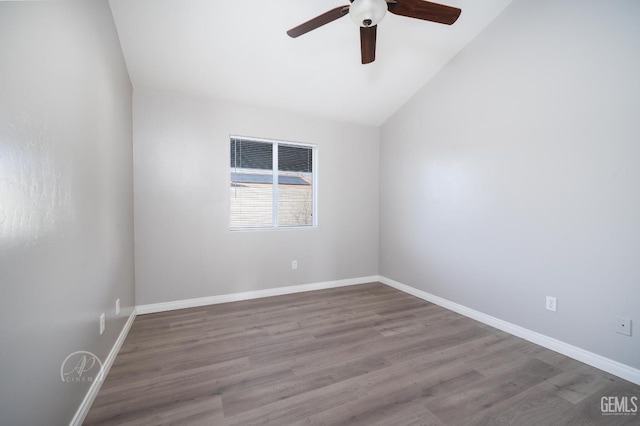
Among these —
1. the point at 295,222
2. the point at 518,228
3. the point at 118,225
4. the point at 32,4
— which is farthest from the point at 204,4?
the point at 518,228

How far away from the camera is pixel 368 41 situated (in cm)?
213

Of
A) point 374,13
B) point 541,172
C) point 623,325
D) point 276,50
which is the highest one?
point 276,50

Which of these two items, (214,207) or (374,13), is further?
(214,207)

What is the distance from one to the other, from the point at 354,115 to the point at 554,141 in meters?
2.38

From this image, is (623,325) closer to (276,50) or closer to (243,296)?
(243,296)

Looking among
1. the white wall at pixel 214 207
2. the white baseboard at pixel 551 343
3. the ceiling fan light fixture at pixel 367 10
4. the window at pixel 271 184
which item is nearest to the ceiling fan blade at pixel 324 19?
the ceiling fan light fixture at pixel 367 10

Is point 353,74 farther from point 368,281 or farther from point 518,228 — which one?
point 368,281

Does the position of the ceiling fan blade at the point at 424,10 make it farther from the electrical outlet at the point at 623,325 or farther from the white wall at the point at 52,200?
the electrical outlet at the point at 623,325

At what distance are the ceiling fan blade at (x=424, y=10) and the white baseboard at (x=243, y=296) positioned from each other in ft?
10.6

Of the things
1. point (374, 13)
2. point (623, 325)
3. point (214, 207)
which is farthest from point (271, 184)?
point (623, 325)

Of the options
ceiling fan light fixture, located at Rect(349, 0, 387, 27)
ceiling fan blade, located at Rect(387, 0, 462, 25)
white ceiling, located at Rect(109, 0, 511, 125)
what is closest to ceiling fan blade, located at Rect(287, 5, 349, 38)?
ceiling fan light fixture, located at Rect(349, 0, 387, 27)

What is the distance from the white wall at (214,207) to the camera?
3117 millimetres

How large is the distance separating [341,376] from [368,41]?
2482 mm

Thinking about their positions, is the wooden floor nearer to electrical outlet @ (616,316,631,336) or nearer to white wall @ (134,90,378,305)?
electrical outlet @ (616,316,631,336)
